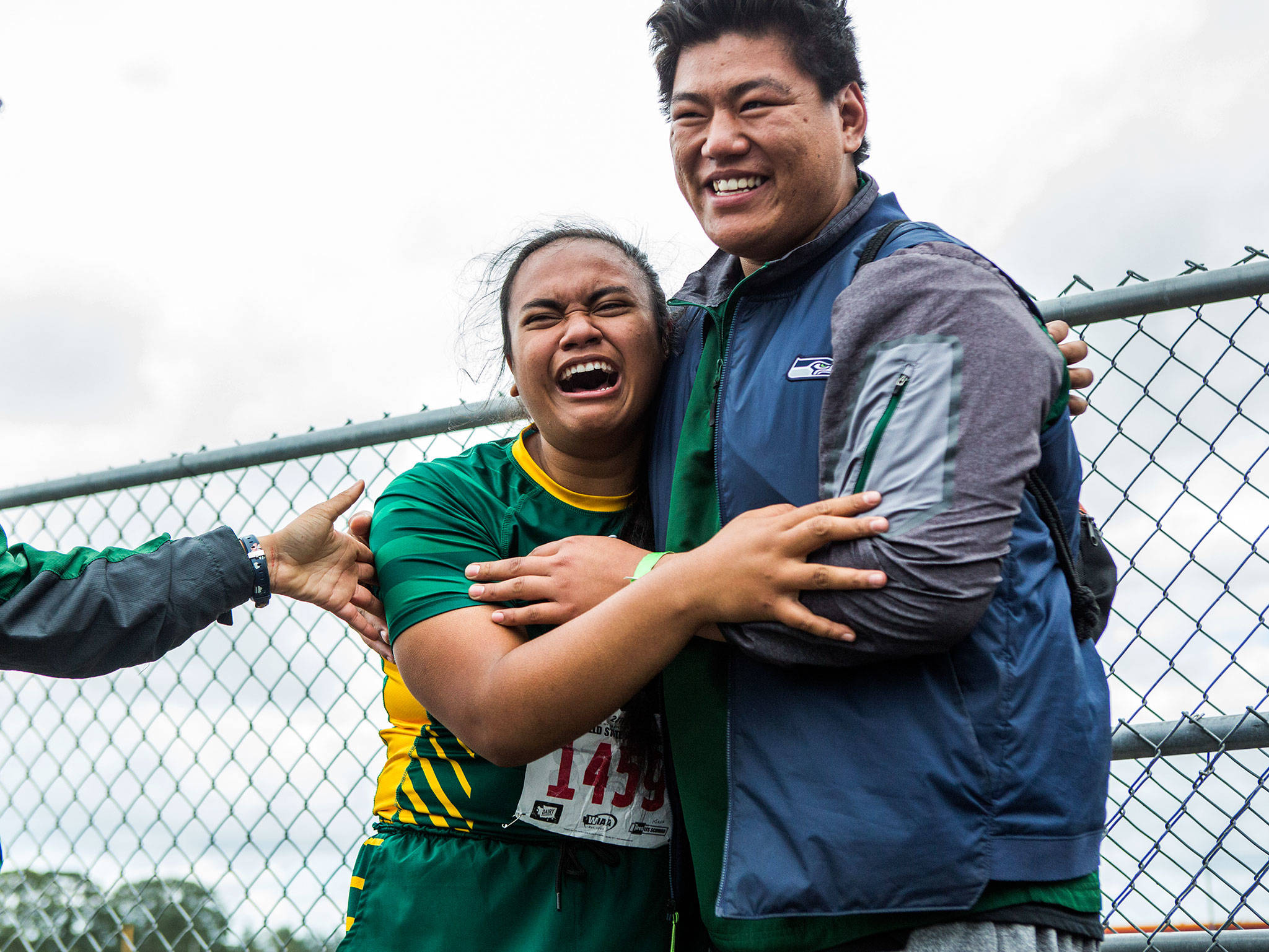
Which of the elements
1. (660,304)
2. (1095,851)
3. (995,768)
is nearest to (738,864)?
(995,768)

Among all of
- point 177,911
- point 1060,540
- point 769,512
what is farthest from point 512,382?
point 177,911

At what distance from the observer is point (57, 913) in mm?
3518

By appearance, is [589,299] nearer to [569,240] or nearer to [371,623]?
[569,240]


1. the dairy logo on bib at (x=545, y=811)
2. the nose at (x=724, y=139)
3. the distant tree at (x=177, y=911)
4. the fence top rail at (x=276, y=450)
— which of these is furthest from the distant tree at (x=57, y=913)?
the nose at (x=724, y=139)

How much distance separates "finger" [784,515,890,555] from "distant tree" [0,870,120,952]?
115 inches

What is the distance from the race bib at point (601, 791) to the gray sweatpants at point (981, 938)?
0.62m

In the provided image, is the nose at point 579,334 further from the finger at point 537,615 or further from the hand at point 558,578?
the finger at point 537,615

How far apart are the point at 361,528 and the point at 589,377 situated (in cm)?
60

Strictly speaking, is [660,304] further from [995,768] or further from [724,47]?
[995,768]

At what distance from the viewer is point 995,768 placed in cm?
145

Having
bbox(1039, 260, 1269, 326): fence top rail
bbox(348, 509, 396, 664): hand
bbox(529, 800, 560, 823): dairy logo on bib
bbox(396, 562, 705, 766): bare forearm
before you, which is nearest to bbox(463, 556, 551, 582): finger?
bbox(396, 562, 705, 766): bare forearm

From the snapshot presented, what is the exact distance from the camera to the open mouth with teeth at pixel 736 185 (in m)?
1.93

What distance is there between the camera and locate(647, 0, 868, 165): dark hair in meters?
1.94

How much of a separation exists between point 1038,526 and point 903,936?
0.61m
